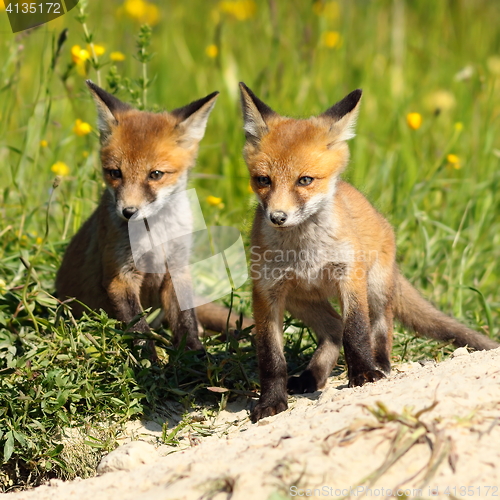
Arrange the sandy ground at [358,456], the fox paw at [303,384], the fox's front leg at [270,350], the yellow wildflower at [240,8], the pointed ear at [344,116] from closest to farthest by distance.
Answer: the sandy ground at [358,456] → the fox's front leg at [270,350] → the pointed ear at [344,116] → the fox paw at [303,384] → the yellow wildflower at [240,8]

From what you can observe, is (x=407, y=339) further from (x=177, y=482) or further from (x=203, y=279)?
(x=177, y=482)

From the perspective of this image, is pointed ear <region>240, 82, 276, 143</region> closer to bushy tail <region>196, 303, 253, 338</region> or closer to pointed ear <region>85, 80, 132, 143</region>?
pointed ear <region>85, 80, 132, 143</region>

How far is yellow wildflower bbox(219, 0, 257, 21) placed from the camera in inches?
342

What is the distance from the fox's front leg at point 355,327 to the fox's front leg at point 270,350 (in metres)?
0.36

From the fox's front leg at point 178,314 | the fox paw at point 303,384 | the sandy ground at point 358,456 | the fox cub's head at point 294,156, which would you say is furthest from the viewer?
the fox's front leg at point 178,314

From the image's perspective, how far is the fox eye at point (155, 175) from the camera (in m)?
4.51

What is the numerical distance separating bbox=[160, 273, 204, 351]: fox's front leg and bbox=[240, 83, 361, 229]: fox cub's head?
1234mm

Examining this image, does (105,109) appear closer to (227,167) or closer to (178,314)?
(178,314)

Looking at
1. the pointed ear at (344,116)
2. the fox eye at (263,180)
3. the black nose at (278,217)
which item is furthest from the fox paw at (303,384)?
the pointed ear at (344,116)

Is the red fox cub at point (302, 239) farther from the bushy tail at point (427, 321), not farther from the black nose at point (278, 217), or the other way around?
the bushy tail at point (427, 321)

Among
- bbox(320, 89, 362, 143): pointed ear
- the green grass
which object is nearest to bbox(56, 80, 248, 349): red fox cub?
the green grass

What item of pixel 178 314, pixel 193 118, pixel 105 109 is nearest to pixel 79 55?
pixel 105 109

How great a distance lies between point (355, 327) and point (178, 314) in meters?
1.45

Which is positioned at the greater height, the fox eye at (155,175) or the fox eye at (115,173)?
the fox eye at (115,173)
